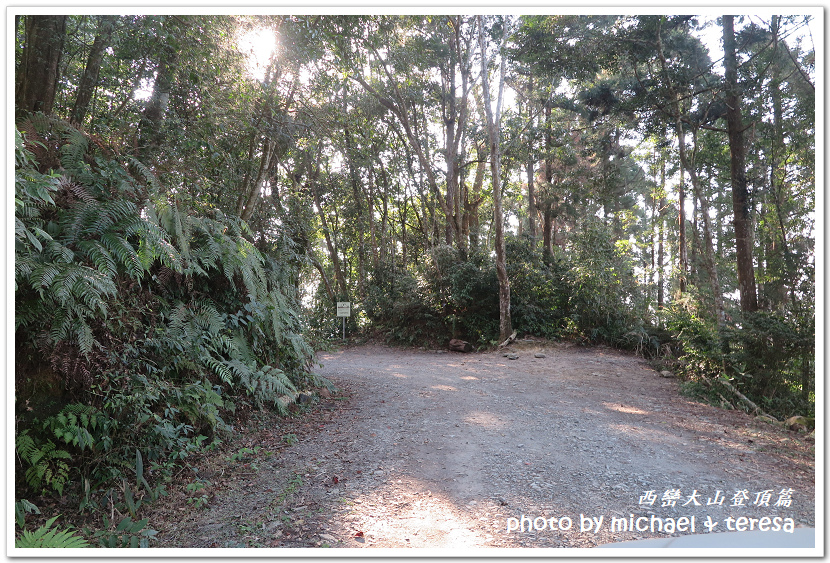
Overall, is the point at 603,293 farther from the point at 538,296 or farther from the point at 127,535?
the point at 127,535

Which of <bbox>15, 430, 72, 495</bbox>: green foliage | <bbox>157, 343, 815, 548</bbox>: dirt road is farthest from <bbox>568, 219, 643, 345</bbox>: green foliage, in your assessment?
<bbox>15, 430, 72, 495</bbox>: green foliage

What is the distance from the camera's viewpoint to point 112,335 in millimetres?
2877

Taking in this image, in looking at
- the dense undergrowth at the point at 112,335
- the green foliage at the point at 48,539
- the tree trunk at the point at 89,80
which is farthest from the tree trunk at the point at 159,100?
the green foliage at the point at 48,539

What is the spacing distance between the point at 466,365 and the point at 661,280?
808cm

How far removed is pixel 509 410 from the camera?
15.3 ft

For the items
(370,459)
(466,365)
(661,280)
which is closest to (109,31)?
(370,459)

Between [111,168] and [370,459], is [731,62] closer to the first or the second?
[370,459]

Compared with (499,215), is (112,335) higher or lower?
lower

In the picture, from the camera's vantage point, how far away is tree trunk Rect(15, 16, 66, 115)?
3.20 m

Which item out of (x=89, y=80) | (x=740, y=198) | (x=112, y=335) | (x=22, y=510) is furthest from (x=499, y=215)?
(x=22, y=510)

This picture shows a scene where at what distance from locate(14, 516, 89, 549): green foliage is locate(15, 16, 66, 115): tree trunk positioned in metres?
2.88

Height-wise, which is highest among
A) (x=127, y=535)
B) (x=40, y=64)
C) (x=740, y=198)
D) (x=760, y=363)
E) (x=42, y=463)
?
(x=40, y=64)

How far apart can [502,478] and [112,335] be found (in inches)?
109

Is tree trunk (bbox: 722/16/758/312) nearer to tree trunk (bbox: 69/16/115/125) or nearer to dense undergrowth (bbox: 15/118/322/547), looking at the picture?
dense undergrowth (bbox: 15/118/322/547)
